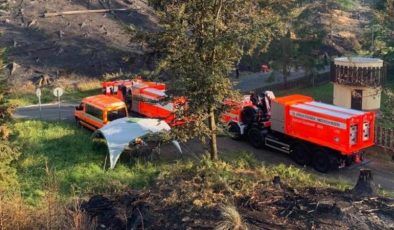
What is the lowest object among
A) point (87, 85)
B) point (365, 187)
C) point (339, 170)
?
point (339, 170)

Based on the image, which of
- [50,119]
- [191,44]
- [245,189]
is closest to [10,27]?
[50,119]

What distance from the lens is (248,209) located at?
11.7 m

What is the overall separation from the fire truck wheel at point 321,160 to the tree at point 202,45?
203 inches

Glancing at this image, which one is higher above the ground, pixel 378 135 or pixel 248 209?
pixel 248 209

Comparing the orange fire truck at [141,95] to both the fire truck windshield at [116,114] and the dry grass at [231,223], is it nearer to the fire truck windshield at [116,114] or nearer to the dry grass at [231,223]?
the fire truck windshield at [116,114]

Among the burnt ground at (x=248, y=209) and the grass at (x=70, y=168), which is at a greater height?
the burnt ground at (x=248, y=209)

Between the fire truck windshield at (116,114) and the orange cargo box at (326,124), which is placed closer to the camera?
the orange cargo box at (326,124)

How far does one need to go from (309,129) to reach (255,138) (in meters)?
3.43

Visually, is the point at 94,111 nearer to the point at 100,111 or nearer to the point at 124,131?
the point at 100,111

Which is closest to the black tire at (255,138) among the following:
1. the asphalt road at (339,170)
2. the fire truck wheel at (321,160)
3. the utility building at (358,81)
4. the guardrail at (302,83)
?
the asphalt road at (339,170)

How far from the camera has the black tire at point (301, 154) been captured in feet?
67.2

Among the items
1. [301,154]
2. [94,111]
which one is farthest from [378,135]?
[94,111]

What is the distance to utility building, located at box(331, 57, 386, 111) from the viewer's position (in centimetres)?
2947

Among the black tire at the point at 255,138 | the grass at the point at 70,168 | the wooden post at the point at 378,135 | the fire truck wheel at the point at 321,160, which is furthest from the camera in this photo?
the black tire at the point at 255,138
